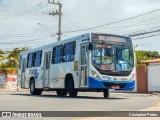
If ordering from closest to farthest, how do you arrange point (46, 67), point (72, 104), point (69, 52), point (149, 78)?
1. point (72, 104)
2. point (69, 52)
3. point (46, 67)
4. point (149, 78)

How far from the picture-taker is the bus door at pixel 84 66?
64.6 feet

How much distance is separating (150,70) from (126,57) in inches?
719

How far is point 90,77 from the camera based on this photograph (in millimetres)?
19453

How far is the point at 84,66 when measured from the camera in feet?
65.4

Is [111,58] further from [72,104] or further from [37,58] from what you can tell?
[37,58]

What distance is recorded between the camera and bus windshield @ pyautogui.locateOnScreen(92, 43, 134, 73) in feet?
64.3

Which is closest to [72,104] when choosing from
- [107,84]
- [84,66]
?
[107,84]

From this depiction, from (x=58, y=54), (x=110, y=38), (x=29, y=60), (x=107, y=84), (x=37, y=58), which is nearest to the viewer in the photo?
(x=107, y=84)

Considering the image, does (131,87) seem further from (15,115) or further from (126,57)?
(15,115)

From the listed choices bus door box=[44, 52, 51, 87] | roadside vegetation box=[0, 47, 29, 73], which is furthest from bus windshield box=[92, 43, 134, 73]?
roadside vegetation box=[0, 47, 29, 73]

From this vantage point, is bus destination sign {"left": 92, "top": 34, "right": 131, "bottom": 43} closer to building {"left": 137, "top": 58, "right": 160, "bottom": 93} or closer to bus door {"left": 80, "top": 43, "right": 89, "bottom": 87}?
bus door {"left": 80, "top": 43, "right": 89, "bottom": 87}

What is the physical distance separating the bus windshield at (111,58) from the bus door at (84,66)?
1.43ft

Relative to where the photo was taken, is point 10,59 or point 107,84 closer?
point 107,84

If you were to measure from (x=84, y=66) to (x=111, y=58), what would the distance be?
138 cm
